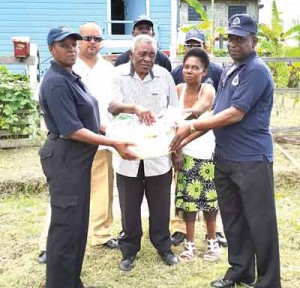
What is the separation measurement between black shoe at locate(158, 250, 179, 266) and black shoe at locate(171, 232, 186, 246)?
35 cm

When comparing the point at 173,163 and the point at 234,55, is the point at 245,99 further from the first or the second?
the point at 173,163

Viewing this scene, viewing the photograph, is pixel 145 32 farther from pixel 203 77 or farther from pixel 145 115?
pixel 145 115

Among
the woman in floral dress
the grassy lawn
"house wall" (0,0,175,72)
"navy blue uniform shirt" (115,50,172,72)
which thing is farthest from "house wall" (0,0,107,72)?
the woman in floral dress

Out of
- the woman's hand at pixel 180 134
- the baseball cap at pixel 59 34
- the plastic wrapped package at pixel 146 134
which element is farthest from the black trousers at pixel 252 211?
the baseball cap at pixel 59 34

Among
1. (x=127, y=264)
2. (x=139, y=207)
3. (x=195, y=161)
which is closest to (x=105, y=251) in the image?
(x=127, y=264)

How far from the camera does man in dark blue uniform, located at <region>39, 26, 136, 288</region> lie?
2895 mm

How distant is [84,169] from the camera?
3.10 m

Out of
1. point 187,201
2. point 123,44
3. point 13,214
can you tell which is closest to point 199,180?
point 187,201

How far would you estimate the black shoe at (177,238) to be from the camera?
14.5 ft

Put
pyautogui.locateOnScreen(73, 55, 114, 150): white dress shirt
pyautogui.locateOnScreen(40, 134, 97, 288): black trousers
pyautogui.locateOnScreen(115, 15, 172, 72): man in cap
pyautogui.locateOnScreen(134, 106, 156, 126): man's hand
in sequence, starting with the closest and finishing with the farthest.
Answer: pyautogui.locateOnScreen(40, 134, 97, 288): black trousers
pyautogui.locateOnScreen(134, 106, 156, 126): man's hand
pyautogui.locateOnScreen(73, 55, 114, 150): white dress shirt
pyautogui.locateOnScreen(115, 15, 172, 72): man in cap

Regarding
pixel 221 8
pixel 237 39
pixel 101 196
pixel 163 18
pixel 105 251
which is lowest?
pixel 105 251

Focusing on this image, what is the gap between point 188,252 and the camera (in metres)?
4.12

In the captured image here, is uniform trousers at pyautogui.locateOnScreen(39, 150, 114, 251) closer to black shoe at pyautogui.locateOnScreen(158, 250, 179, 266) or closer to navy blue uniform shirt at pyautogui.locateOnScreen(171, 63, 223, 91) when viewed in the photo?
black shoe at pyautogui.locateOnScreen(158, 250, 179, 266)

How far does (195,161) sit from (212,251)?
0.81 meters
